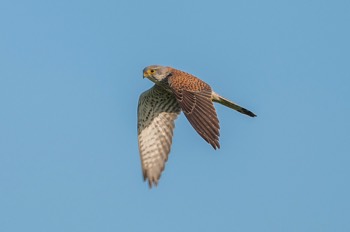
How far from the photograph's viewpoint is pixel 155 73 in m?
15.9

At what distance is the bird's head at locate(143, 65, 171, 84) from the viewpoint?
52.0ft

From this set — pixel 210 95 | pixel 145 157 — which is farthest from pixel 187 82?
pixel 145 157

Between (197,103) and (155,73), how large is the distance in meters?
1.41

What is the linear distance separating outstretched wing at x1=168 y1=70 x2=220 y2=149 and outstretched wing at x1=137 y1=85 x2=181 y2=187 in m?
0.68

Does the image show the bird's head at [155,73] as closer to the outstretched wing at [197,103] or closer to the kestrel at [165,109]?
the kestrel at [165,109]

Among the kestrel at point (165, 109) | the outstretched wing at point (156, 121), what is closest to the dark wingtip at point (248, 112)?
the kestrel at point (165, 109)

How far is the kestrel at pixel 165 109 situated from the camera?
14.6 meters

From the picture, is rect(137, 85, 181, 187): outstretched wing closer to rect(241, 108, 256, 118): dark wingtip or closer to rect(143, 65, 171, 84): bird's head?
rect(143, 65, 171, 84): bird's head

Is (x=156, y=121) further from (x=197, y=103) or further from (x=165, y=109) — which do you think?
(x=197, y=103)

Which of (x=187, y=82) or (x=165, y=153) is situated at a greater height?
(x=187, y=82)

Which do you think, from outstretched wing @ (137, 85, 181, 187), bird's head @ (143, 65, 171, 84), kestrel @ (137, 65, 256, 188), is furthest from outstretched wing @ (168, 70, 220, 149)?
outstretched wing @ (137, 85, 181, 187)

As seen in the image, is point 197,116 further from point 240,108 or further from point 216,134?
point 240,108

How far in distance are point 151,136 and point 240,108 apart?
1.68m

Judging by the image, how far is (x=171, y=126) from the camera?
53.4 ft
